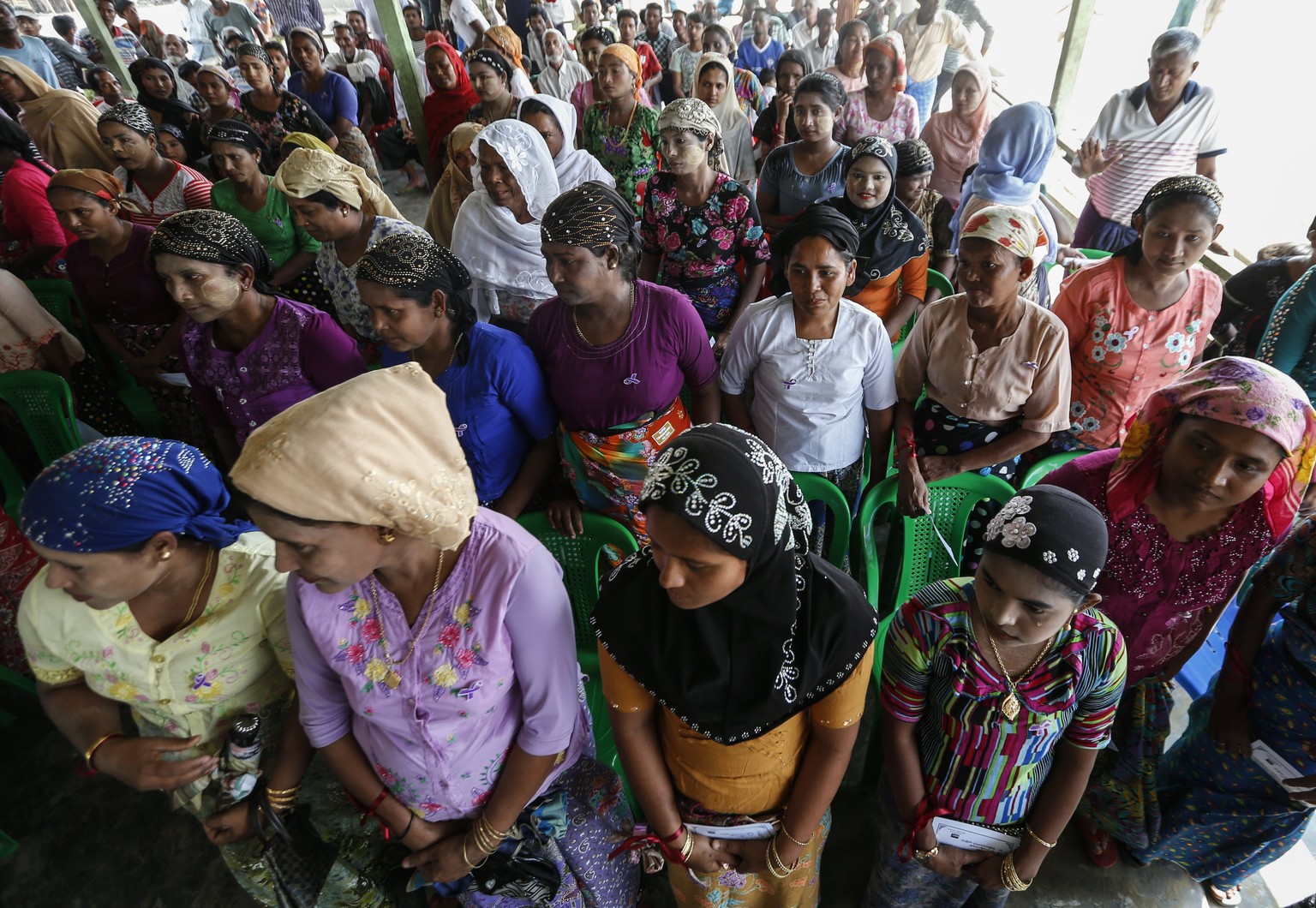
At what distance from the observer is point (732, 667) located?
1.43 meters

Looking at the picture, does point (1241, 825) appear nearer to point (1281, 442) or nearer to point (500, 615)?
point (1281, 442)

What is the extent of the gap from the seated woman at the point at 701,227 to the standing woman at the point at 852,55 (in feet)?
10.8

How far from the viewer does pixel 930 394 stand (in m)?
2.61

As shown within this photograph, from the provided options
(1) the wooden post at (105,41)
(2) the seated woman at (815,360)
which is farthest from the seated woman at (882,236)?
(1) the wooden post at (105,41)

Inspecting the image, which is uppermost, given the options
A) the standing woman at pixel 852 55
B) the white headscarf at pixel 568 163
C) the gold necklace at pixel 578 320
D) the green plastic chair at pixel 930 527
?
the standing woman at pixel 852 55

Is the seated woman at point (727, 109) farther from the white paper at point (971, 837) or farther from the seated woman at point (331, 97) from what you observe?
the white paper at point (971, 837)

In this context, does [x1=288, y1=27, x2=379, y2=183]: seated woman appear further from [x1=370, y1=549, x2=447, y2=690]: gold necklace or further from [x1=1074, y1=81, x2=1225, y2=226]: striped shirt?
[x1=370, y1=549, x2=447, y2=690]: gold necklace

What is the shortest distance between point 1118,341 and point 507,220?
109 inches

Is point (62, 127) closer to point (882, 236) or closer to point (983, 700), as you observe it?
point (882, 236)

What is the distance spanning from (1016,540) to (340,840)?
1890mm

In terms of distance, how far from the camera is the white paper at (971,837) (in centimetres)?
167

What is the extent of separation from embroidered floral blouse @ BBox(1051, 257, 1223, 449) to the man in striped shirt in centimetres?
179

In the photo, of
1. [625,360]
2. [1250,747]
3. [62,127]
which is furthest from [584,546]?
[62,127]

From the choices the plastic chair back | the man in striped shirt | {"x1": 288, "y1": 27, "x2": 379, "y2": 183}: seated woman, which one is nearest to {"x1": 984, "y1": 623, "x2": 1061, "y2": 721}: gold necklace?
the plastic chair back
